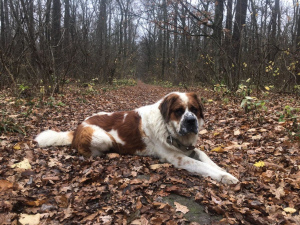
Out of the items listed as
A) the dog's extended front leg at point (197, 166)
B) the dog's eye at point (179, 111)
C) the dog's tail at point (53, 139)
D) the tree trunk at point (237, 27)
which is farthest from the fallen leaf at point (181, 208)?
the tree trunk at point (237, 27)

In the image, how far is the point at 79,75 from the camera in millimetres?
15992

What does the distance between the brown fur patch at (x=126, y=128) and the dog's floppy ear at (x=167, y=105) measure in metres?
0.54

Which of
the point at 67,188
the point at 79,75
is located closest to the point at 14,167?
the point at 67,188

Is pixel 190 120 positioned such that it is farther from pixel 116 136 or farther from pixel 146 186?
pixel 116 136

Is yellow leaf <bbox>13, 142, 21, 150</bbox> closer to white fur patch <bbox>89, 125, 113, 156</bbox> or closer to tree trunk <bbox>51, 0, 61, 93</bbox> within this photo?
white fur patch <bbox>89, 125, 113, 156</bbox>

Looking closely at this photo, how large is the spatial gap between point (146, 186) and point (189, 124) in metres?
1.16

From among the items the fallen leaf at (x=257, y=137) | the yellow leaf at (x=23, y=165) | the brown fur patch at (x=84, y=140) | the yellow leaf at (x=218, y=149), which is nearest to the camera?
the yellow leaf at (x=23, y=165)

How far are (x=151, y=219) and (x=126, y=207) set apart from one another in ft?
1.21

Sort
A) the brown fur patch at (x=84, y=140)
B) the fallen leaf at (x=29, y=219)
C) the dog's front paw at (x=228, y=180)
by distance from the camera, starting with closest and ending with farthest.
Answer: the fallen leaf at (x=29, y=219)
the dog's front paw at (x=228, y=180)
the brown fur patch at (x=84, y=140)

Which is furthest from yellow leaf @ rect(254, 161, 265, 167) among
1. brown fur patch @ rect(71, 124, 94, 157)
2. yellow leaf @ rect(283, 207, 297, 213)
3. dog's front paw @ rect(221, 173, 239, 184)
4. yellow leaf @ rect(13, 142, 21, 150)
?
yellow leaf @ rect(13, 142, 21, 150)

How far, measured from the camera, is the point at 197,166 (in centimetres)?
351

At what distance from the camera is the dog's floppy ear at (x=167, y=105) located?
149 inches

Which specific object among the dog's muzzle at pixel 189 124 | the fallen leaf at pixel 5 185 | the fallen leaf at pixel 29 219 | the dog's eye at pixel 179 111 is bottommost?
the fallen leaf at pixel 29 219

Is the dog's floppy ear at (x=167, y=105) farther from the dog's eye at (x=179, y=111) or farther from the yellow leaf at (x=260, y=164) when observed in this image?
the yellow leaf at (x=260, y=164)
